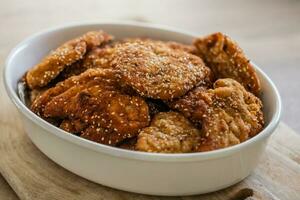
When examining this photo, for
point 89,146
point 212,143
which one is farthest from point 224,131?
point 89,146

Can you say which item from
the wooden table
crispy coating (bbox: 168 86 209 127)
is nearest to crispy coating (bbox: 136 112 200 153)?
crispy coating (bbox: 168 86 209 127)

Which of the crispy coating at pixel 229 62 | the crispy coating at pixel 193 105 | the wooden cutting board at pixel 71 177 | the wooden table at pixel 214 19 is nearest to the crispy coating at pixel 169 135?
the crispy coating at pixel 193 105

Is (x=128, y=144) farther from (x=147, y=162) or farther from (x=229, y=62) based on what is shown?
(x=229, y=62)

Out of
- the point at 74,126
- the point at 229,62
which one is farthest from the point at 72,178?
the point at 229,62

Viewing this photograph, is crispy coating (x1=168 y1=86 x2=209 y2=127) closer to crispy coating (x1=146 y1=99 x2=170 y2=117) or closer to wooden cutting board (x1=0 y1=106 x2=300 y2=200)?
crispy coating (x1=146 y1=99 x2=170 y2=117)

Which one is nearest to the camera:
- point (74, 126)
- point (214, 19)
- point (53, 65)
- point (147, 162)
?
point (147, 162)

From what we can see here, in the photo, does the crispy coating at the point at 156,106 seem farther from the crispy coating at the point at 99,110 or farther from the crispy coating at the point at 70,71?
the crispy coating at the point at 70,71

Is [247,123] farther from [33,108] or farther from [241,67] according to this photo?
[33,108]
